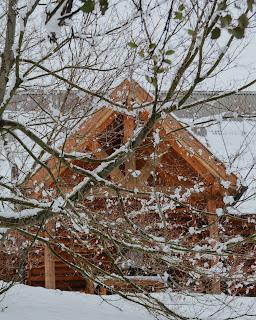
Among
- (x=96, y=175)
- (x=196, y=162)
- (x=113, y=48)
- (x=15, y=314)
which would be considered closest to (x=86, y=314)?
(x=15, y=314)

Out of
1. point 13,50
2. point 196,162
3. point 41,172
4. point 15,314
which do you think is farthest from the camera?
point 196,162

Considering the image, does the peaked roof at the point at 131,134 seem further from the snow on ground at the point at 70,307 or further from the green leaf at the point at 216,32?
the green leaf at the point at 216,32

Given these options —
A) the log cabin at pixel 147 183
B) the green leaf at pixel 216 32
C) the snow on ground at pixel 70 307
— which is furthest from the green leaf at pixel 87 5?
the log cabin at pixel 147 183

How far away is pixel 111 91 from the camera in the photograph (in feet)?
24.6

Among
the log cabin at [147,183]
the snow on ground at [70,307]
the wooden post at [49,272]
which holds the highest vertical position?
the log cabin at [147,183]

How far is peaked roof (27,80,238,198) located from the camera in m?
7.59

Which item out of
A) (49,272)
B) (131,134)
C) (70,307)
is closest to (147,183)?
(131,134)

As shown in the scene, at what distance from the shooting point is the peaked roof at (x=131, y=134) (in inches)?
299

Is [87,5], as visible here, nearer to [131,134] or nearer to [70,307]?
[70,307]

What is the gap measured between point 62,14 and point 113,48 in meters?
5.19

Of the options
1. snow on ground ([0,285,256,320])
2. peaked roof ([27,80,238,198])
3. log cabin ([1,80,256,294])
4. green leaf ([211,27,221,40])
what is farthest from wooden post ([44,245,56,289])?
green leaf ([211,27,221,40])

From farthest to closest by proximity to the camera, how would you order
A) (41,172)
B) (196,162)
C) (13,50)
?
1. (196,162)
2. (41,172)
3. (13,50)

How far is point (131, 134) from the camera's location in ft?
25.6

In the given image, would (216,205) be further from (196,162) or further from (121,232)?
(121,232)
